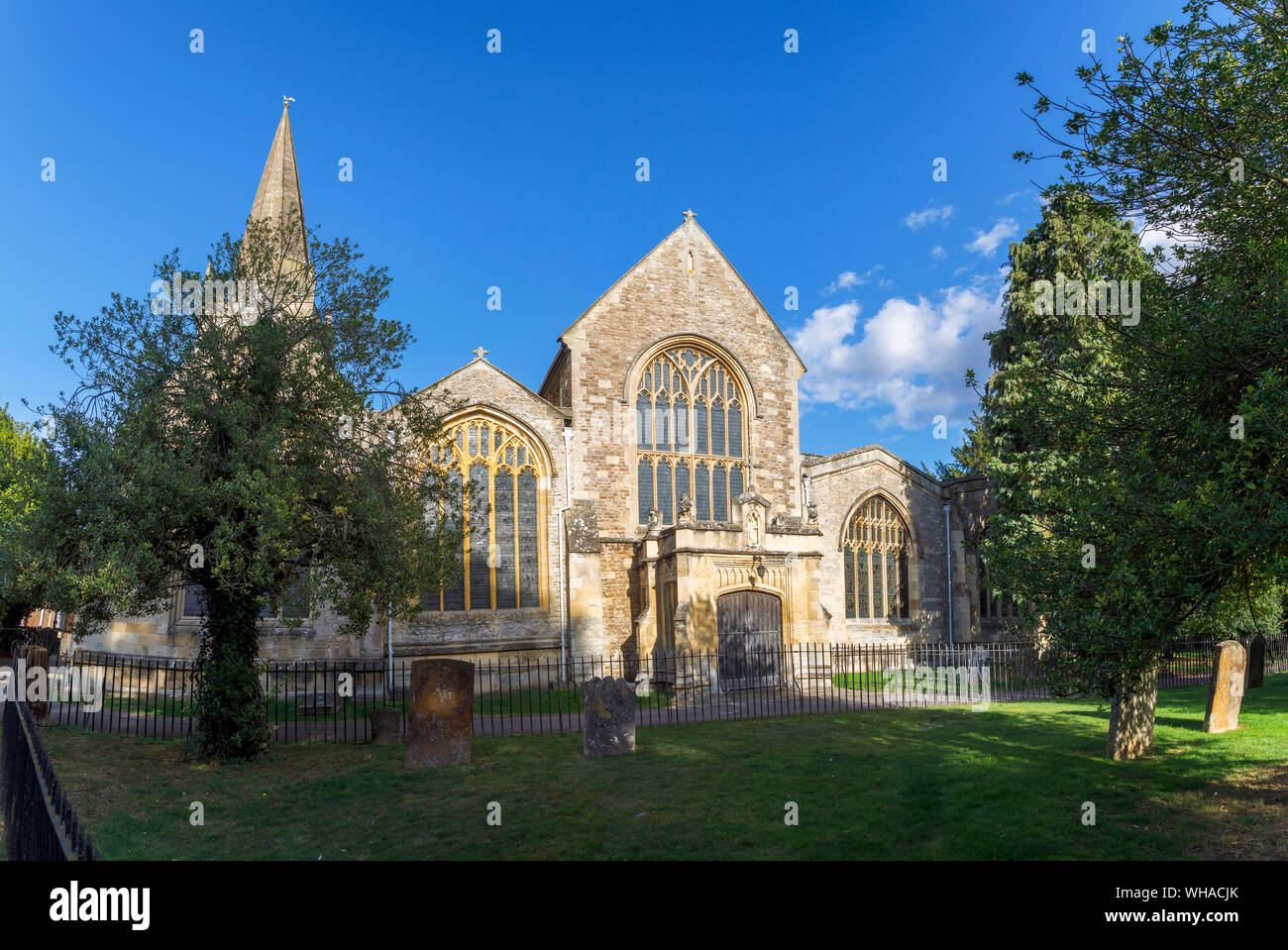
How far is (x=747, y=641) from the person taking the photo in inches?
758

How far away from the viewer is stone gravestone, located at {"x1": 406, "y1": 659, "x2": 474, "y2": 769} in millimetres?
10844

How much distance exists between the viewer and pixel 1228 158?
23.2 feet

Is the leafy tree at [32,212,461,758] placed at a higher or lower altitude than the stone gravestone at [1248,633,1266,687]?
higher

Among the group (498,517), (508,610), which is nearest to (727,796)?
(508,610)

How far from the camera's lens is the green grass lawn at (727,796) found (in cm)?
687

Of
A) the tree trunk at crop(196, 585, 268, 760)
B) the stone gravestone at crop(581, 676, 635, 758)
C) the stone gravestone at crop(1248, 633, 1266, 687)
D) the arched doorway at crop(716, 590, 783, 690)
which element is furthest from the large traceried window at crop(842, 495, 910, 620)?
the tree trunk at crop(196, 585, 268, 760)

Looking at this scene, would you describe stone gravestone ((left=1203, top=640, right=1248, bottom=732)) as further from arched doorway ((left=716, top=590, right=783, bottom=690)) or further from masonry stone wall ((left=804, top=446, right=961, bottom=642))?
masonry stone wall ((left=804, top=446, right=961, bottom=642))

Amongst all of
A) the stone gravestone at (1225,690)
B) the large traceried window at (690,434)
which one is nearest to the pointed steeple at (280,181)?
the large traceried window at (690,434)

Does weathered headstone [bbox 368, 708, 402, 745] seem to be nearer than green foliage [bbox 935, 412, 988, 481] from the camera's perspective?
Yes

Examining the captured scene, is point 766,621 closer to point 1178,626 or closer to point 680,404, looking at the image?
point 680,404

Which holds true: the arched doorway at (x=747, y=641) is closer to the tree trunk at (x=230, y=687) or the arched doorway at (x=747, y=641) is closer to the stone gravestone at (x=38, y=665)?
the tree trunk at (x=230, y=687)

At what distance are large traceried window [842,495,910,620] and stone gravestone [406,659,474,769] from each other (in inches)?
631
